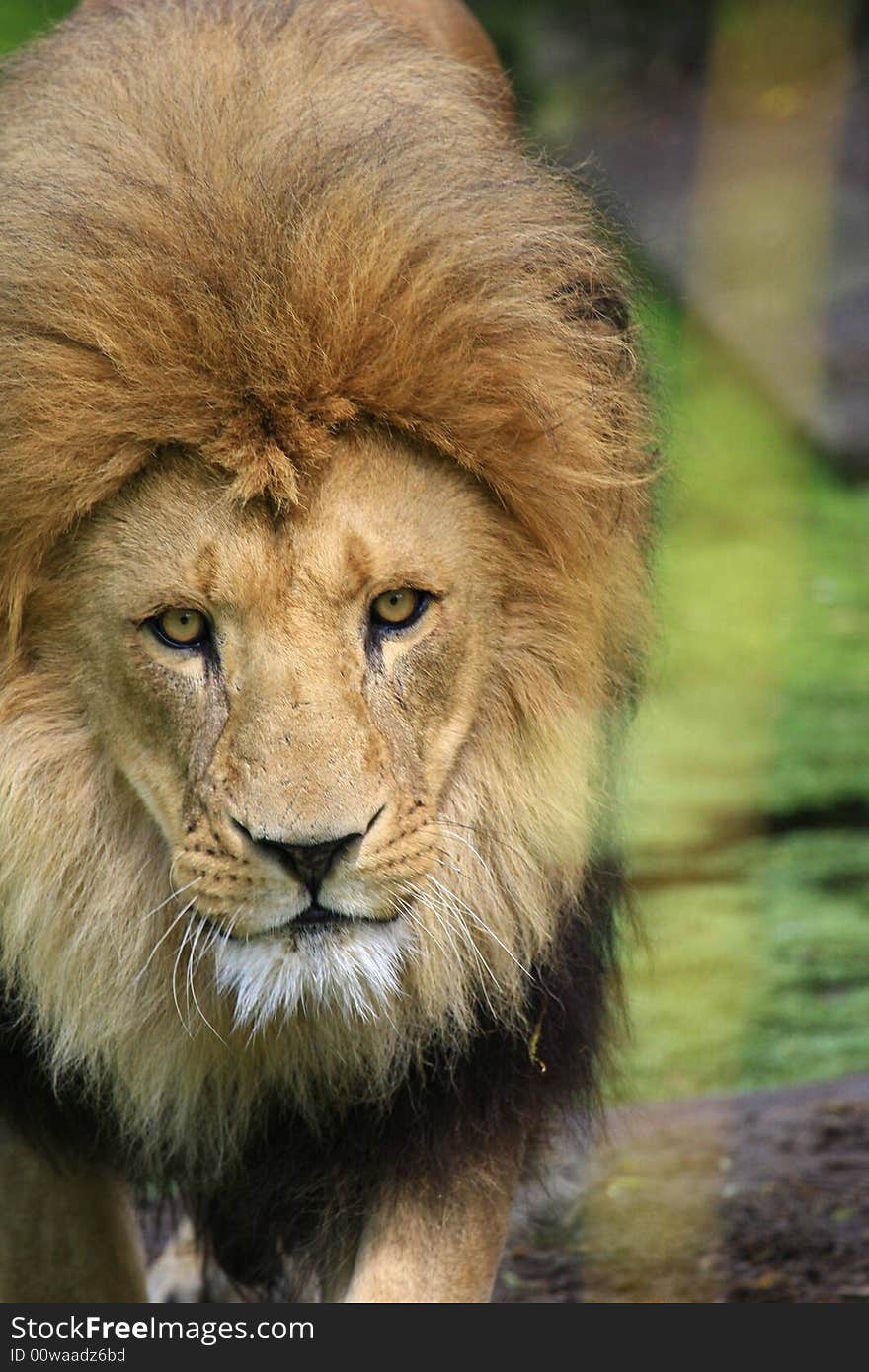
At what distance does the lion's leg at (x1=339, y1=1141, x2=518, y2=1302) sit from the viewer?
7.86 ft

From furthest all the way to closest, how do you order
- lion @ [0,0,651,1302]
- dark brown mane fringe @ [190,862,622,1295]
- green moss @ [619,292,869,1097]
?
green moss @ [619,292,869,1097] → dark brown mane fringe @ [190,862,622,1295] → lion @ [0,0,651,1302]

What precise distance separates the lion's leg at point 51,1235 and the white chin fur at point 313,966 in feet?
2.32

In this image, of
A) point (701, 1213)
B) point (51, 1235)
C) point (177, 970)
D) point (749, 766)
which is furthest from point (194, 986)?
point (749, 766)

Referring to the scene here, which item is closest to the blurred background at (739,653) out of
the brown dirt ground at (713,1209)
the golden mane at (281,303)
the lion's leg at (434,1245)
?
the brown dirt ground at (713,1209)

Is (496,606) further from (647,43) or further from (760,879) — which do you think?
(647,43)

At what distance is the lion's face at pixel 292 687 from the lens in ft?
6.73

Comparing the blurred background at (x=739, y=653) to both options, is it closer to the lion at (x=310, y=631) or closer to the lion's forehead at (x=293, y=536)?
the lion at (x=310, y=631)

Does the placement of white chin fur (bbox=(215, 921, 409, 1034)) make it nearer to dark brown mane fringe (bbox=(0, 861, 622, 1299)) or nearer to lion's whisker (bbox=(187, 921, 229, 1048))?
lion's whisker (bbox=(187, 921, 229, 1048))

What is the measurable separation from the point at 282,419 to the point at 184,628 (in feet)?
0.82

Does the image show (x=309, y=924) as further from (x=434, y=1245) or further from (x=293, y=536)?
(x=434, y=1245)

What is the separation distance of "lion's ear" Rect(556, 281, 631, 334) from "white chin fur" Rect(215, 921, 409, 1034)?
0.76 meters

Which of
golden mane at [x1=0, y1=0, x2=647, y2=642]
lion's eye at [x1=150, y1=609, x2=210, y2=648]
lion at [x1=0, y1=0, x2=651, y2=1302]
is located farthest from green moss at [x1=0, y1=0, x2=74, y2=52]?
lion's eye at [x1=150, y1=609, x2=210, y2=648]

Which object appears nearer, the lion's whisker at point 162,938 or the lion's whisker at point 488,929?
the lion's whisker at point 162,938

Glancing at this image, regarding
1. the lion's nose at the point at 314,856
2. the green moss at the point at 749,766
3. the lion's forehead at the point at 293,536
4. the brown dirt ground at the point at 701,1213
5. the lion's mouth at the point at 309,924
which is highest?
the lion's forehead at the point at 293,536
